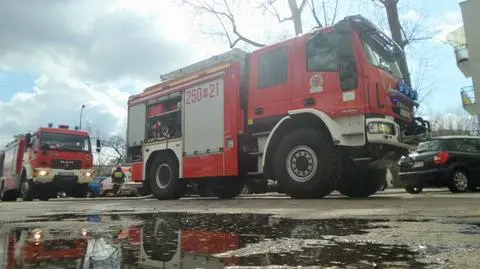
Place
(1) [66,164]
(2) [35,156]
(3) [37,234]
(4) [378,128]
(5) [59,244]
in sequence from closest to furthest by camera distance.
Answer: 1. (5) [59,244]
2. (3) [37,234]
3. (4) [378,128]
4. (2) [35,156]
5. (1) [66,164]

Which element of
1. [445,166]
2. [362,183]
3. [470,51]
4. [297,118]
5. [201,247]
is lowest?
[201,247]

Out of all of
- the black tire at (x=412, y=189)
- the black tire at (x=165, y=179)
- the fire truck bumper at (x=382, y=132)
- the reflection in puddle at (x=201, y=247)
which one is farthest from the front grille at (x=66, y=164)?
the reflection in puddle at (x=201, y=247)

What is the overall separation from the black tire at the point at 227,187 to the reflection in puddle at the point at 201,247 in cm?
626

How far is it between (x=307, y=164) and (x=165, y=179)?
4445 mm

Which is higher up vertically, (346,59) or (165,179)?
(346,59)

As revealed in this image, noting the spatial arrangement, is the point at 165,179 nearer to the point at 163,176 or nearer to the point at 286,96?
the point at 163,176

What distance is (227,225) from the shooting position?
3.97m

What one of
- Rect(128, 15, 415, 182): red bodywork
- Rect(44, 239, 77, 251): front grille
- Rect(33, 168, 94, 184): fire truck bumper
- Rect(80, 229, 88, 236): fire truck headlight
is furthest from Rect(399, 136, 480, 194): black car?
Rect(33, 168, 94, 184): fire truck bumper

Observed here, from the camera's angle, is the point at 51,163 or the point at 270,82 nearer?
the point at 270,82

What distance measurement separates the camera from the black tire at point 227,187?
10403 mm

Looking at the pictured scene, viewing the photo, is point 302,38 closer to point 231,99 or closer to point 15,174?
point 231,99

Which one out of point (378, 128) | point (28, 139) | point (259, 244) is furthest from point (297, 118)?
point (28, 139)

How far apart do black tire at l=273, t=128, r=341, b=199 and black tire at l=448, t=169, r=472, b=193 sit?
4852mm

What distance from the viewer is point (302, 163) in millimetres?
8008
